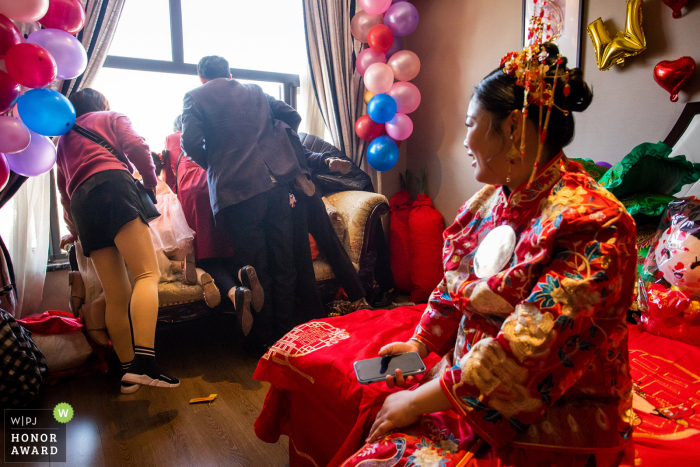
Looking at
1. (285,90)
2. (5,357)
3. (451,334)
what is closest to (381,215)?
(285,90)

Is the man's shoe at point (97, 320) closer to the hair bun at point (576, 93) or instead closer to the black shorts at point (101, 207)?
the black shorts at point (101, 207)

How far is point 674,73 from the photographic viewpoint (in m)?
1.91

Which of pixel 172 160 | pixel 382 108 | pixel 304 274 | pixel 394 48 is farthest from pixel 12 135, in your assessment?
pixel 394 48

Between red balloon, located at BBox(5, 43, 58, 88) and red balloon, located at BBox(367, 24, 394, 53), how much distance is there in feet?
6.96

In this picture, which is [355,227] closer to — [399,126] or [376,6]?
[399,126]

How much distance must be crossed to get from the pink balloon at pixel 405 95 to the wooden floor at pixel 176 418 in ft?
6.90

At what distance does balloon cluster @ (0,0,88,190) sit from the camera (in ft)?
5.40

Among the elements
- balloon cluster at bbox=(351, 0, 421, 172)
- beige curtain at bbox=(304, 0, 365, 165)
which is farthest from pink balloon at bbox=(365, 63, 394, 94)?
beige curtain at bbox=(304, 0, 365, 165)

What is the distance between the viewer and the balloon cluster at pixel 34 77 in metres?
1.65

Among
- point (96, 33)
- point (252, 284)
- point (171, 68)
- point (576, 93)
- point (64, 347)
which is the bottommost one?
point (64, 347)

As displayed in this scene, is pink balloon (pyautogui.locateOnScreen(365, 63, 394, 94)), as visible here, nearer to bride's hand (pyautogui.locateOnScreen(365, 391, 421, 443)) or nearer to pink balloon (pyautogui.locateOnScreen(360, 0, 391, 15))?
pink balloon (pyautogui.locateOnScreen(360, 0, 391, 15))

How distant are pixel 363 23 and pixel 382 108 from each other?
75 centimetres

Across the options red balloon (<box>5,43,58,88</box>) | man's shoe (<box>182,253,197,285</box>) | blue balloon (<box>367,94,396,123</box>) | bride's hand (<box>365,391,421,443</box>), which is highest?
red balloon (<box>5,43,58,88</box>)

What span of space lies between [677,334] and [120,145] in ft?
7.57
